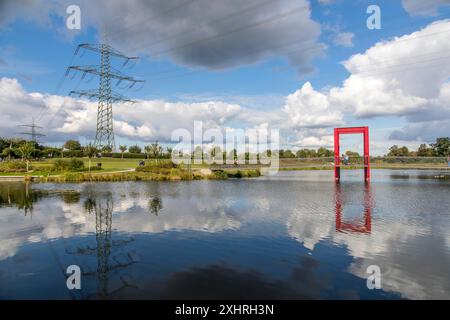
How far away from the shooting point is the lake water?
10211mm

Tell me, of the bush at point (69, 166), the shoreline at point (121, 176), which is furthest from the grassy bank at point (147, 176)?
the bush at point (69, 166)

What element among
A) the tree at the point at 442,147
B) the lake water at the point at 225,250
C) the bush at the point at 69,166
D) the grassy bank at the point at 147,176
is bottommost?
the lake water at the point at 225,250

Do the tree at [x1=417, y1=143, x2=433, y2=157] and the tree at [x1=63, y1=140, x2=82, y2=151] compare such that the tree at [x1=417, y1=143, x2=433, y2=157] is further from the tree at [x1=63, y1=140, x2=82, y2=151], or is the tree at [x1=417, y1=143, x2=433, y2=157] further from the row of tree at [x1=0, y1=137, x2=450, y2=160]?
the tree at [x1=63, y1=140, x2=82, y2=151]

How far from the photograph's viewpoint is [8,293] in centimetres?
983

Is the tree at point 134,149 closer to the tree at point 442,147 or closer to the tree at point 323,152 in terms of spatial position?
the tree at point 323,152

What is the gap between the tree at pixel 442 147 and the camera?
5282 inches

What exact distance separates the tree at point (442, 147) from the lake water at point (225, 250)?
5317 inches

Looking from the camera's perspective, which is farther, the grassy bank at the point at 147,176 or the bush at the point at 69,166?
the bush at the point at 69,166

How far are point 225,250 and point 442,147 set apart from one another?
512ft

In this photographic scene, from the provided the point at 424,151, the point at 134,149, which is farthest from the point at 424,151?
the point at 134,149

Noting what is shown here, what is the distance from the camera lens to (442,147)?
136 m
